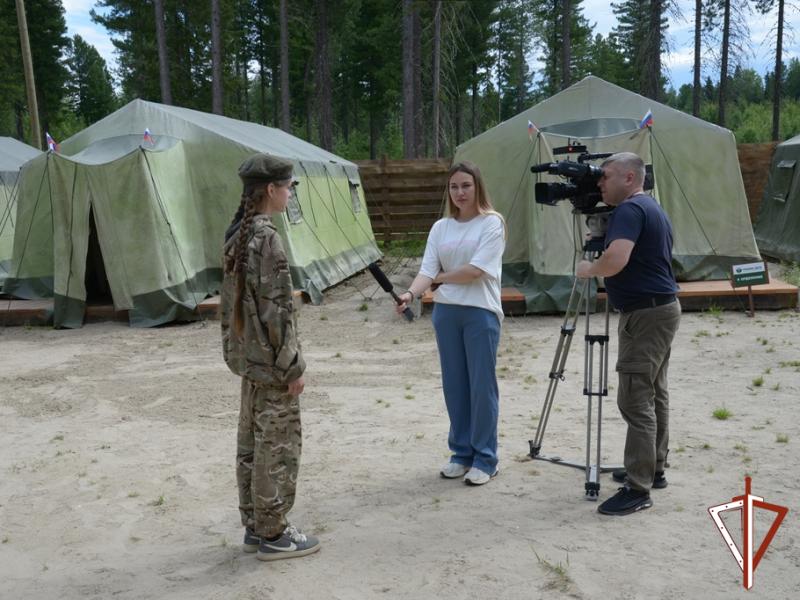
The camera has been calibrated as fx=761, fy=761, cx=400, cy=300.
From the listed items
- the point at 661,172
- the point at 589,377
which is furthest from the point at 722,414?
the point at 661,172

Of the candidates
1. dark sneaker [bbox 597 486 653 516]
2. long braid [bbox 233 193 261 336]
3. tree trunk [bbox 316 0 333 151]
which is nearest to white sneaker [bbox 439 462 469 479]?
dark sneaker [bbox 597 486 653 516]

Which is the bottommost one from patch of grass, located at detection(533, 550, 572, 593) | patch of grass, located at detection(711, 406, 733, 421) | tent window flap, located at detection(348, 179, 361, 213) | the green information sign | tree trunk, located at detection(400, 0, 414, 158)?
patch of grass, located at detection(533, 550, 572, 593)

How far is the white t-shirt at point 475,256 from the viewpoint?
12.5ft

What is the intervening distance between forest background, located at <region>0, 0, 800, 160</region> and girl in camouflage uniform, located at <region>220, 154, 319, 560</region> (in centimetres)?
1747

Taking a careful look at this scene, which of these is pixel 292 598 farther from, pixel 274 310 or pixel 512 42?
pixel 512 42

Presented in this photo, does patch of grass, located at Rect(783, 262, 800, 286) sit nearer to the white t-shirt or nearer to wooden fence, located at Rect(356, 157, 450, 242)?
wooden fence, located at Rect(356, 157, 450, 242)

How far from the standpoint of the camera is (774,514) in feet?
11.3

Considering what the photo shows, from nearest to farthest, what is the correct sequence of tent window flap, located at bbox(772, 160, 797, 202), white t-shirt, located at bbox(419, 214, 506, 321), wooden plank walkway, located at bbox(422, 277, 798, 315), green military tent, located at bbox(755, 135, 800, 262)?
white t-shirt, located at bbox(419, 214, 506, 321) → wooden plank walkway, located at bbox(422, 277, 798, 315) → green military tent, located at bbox(755, 135, 800, 262) → tent window flap, located at bbox(772, 160, 797, 202)

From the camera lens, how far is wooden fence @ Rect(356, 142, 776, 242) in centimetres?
1570

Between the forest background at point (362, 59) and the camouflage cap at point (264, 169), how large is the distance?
17.4 meters

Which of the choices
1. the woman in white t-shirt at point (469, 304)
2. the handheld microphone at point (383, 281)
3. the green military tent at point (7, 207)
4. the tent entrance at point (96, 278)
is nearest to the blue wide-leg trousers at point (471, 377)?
the woman in white t-shirt at point (469, 304)

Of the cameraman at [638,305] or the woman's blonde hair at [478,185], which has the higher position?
the woman's blonde hair at [478,185]

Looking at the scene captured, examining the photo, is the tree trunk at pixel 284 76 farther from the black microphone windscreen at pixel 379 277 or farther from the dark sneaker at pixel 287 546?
the dark sneaker at pixel 287 546

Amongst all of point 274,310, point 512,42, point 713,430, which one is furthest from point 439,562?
point 512,42
